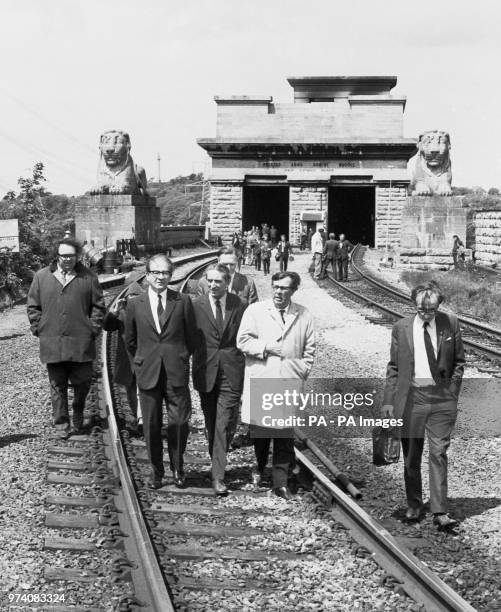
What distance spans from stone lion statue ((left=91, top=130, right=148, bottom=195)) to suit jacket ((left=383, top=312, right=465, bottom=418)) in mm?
25161

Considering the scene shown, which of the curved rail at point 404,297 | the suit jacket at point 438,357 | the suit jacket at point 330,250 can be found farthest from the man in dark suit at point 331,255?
the suit jacket at point 438,357

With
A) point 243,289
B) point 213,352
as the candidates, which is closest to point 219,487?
point 213,352

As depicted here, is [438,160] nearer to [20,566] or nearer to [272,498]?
[272,498]

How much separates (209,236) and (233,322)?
38.9m

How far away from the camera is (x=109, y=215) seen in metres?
31.1

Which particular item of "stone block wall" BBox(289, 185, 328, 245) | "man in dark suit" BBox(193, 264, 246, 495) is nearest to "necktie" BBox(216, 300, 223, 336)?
"man in dark suit" BBox(193, 264, 246, 495)

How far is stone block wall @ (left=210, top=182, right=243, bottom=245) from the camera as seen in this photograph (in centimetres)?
4591

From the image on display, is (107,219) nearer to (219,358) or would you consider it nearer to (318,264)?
(318,264)

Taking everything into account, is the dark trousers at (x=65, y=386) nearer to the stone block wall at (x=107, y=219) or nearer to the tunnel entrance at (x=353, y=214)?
the stone block wall at (x=107, y=219)

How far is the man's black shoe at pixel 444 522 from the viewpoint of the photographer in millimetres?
6250

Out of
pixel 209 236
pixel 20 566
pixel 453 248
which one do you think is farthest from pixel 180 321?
pixel 209 236

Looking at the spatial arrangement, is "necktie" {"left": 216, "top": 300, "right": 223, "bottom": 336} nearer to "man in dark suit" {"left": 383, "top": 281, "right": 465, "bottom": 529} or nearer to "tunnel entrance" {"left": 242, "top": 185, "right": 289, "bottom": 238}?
"man in dark suit" {"left": 383, "top": 281, "right": 465, "bottom": 529}

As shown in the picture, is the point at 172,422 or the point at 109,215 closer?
the point at 172,422

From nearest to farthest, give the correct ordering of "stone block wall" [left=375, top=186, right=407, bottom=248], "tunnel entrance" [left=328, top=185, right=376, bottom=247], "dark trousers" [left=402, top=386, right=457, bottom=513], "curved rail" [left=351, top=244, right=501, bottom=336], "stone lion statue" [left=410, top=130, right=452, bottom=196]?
"dark trousers" [left=402, top=386, right=457, bottom=513], "curved rail" [left=351, top=244, right=501, bottom=336], "stone lion statue" [left=410, top=130, right=452, bottom=196], "stone block wall" [left=375, top=186, right=407, bottom=248], "tunnel entrance" [left=328, top=185, right=376, bottom=247]
